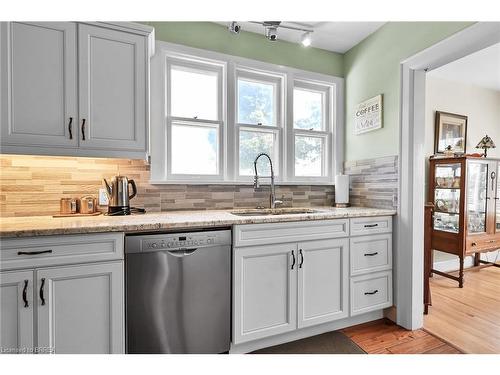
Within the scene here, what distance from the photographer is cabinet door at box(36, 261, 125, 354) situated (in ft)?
4.32

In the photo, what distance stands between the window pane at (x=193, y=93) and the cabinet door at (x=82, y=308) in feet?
4.74

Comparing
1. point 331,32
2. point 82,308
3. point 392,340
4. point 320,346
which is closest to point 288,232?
point 320,346

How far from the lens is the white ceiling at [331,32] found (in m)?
2.37

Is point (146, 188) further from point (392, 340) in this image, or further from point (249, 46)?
point (392, 340)

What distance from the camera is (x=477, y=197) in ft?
10.7

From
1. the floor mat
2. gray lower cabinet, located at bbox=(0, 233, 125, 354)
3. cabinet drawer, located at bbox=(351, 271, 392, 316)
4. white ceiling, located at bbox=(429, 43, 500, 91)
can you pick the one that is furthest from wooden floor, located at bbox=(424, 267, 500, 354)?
white ceiling, located at bbox=(429, 43, 500, 91)

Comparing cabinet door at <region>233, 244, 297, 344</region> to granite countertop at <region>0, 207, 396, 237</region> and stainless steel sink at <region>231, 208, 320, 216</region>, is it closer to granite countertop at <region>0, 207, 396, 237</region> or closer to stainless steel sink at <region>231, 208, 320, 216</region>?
granite countertop at <region>0, 207, 396, 237</region>

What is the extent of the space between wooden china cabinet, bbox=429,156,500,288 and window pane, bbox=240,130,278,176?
2.23m

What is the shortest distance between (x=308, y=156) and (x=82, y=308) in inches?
91.5

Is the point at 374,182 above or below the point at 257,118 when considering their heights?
below

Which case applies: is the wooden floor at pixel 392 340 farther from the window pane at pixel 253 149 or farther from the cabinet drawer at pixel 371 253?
the window pane at pixel 253 149

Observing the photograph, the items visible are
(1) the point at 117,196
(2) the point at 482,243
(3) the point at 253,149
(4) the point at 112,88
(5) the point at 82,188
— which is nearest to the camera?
(4) the point at 112,88

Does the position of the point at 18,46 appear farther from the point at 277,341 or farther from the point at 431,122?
the point at 431,122

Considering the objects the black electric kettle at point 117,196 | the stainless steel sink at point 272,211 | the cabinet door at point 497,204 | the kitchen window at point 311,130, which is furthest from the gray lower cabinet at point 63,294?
the cabinet door at point 497,204
